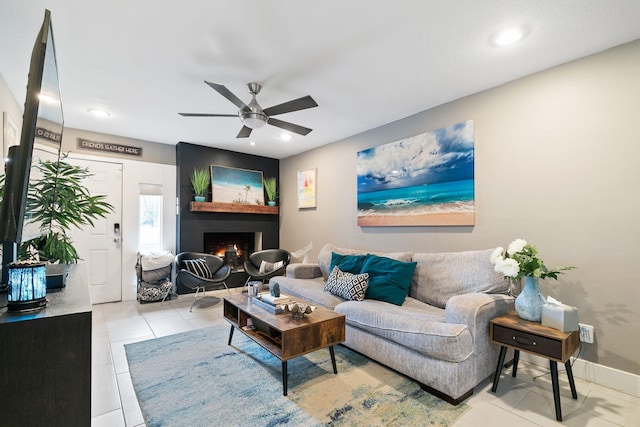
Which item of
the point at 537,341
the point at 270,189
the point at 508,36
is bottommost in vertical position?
the point at 537,341

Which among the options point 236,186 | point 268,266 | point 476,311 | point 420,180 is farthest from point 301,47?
point 236,186

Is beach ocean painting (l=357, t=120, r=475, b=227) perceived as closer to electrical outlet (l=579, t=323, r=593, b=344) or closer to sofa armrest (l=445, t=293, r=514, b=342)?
sofa armrest (l=445, t=293, r=514, b=342)

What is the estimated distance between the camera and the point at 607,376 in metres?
Result: 2.21

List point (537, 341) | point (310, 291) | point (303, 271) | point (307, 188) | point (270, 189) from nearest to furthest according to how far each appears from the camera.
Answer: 1. point (537, 341)
2. point (310, 291)
3. point (303, 271)
4. point (307, 188)
5. point (270, 189)

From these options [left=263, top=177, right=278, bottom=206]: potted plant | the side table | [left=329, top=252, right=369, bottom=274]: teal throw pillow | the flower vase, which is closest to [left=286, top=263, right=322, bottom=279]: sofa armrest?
[left=329, top=252, right=369, bottom=274]: teal throw pillow

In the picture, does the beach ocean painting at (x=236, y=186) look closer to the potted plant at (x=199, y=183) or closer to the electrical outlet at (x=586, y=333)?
the potted plant at (x=199, y=183)

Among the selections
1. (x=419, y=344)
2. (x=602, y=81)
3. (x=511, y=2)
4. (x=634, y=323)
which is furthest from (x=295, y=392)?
(x=602, y=81)

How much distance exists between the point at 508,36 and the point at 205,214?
4.58 meters

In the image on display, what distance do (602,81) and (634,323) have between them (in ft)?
5.94

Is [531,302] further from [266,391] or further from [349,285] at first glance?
[266,391]

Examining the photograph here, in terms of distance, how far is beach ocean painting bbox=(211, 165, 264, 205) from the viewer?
5.13m

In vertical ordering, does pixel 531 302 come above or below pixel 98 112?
below

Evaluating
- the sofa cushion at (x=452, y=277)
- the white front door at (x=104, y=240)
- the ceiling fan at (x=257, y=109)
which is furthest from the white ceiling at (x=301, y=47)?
the sofa cushion at (x=452, y=277)

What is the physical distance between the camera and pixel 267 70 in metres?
2.58
